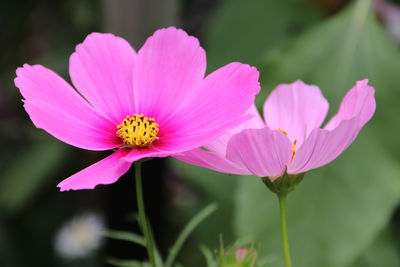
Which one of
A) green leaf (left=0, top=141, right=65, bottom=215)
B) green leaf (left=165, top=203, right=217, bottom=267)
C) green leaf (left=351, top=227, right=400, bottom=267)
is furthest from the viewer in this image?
green leaf (left=0, top=141, right=65, bottom=215)

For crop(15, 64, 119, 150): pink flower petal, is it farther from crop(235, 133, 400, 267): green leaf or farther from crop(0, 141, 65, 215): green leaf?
crop(0, 141, 65, 215): green leaf

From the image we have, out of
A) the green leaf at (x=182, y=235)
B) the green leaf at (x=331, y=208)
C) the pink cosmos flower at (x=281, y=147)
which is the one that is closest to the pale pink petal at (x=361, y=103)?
the pink cosmos flower at (x=281, y=147)

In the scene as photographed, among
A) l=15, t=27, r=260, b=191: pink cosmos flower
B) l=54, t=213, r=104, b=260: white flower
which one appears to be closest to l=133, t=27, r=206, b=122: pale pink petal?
l=15, t=27, r=260, b=191: pink cosmos flower

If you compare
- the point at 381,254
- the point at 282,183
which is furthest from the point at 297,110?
the point at 381,254

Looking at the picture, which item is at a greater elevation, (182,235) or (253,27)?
(253,27)

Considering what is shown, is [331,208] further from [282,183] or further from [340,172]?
[282,183]

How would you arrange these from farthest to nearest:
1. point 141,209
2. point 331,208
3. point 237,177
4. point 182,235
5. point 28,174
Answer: point 28,174
point 237,177
point 331,208
point 182,235
point 141,209
